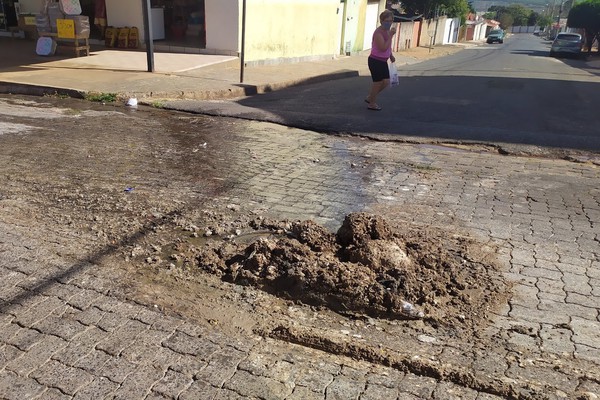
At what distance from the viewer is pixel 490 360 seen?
2.89 meters

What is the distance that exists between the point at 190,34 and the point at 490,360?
18519 millimetres

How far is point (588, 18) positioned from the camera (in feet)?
138

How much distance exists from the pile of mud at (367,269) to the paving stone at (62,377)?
3.90ft

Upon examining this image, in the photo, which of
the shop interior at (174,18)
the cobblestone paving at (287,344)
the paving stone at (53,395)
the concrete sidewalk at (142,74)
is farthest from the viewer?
the shop interior at (174,18)

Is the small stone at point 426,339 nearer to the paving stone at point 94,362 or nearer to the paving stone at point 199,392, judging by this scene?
the paving stone at point 199,392

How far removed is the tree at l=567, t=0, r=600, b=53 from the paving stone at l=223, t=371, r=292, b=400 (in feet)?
154

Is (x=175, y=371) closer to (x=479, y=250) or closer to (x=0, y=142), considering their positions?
(x=479, y=250)

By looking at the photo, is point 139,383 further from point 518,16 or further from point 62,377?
point 518,16

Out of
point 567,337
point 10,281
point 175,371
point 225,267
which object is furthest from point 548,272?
point 10,281

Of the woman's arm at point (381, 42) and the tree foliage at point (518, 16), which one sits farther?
the tree foliage at point (518, 16)

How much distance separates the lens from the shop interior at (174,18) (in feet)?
60.6

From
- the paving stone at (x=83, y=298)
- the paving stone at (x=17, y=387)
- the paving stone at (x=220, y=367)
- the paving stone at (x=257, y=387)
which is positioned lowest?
the paving stone at (x=17, y=387)

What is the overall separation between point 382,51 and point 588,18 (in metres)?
40.4

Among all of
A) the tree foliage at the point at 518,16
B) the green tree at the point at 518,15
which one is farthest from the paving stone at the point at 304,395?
the green tree at the point at 518,15
